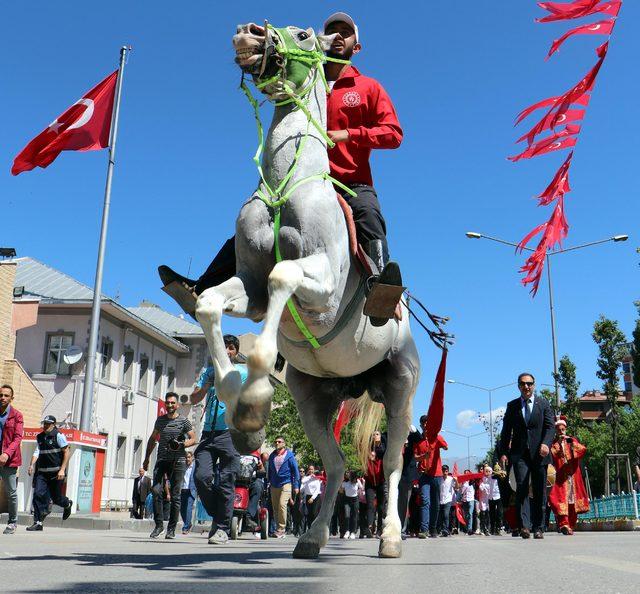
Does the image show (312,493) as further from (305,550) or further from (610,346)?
(610,346)

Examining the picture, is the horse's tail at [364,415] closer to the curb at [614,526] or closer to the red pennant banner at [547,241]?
the red pennant banner at [547,241]

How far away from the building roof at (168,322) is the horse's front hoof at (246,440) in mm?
40851

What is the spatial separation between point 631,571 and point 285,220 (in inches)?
107

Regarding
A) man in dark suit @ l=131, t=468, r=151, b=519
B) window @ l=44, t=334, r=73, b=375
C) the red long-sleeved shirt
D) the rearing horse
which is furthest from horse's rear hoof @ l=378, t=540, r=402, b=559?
window @ l=44, t=334, r=73, b=375

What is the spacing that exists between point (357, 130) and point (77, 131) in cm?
1553

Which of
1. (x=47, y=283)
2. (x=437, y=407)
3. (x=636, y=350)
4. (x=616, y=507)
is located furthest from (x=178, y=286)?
(x=636, y=350)

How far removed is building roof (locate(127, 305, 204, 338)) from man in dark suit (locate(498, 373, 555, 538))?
35375mm

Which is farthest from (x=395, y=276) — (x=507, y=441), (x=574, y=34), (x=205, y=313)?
(x=507, y=441)

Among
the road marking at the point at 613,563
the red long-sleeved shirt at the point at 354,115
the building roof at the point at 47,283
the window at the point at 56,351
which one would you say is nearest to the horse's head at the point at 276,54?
the red long-sleeved shirt at the point at 354,115

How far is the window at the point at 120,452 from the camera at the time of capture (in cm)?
3753

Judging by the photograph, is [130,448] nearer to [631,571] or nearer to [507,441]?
[507,441]

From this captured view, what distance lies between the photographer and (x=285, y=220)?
15.0 feet

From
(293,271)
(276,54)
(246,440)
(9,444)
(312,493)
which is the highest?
(276,54)

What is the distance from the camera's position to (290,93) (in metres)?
4.84
